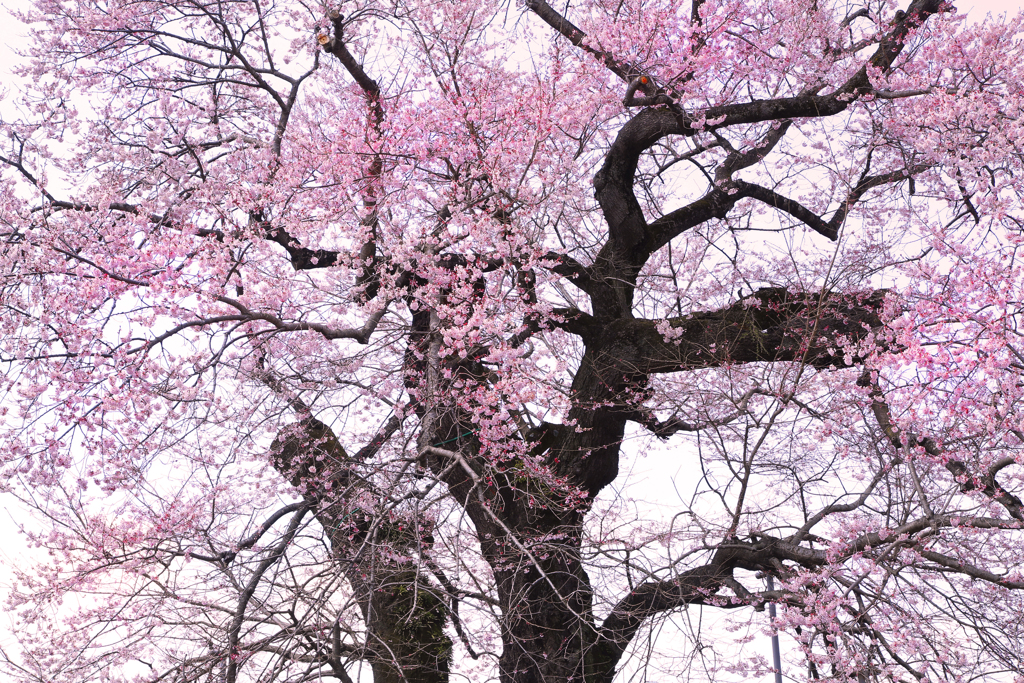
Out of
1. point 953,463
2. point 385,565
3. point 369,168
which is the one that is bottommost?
point 385,565

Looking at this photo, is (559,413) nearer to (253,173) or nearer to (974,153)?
(974,153)

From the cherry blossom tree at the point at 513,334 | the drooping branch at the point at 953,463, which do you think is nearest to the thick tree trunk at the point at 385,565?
the cherry blossom tree at the point at 513,334

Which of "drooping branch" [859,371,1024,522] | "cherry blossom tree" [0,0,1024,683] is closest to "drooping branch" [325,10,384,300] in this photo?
"cherry blossom tree" [0,0,1024,683]

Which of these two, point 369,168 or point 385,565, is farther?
point 369,168

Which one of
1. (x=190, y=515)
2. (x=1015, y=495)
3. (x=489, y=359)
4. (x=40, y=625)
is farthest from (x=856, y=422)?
(x=40, y=625)

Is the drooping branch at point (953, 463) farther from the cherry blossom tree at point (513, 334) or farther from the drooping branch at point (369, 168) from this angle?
the drooping branch at point (369, 168)

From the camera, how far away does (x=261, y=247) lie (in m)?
6.84

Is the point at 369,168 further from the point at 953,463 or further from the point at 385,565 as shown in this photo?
the point at 953,463

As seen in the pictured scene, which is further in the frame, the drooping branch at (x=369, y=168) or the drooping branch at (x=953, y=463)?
the drooping branch at (x=369, y=168)

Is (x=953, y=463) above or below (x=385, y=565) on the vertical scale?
above

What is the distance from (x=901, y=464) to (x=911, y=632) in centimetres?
109

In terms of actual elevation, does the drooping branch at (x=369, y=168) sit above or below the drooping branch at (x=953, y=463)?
above

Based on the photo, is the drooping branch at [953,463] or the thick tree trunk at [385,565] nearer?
the drooping branch at [953,463]

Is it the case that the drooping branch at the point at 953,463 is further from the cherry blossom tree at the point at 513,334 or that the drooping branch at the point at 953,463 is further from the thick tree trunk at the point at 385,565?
the thick tree trunk at the point at 385,565
